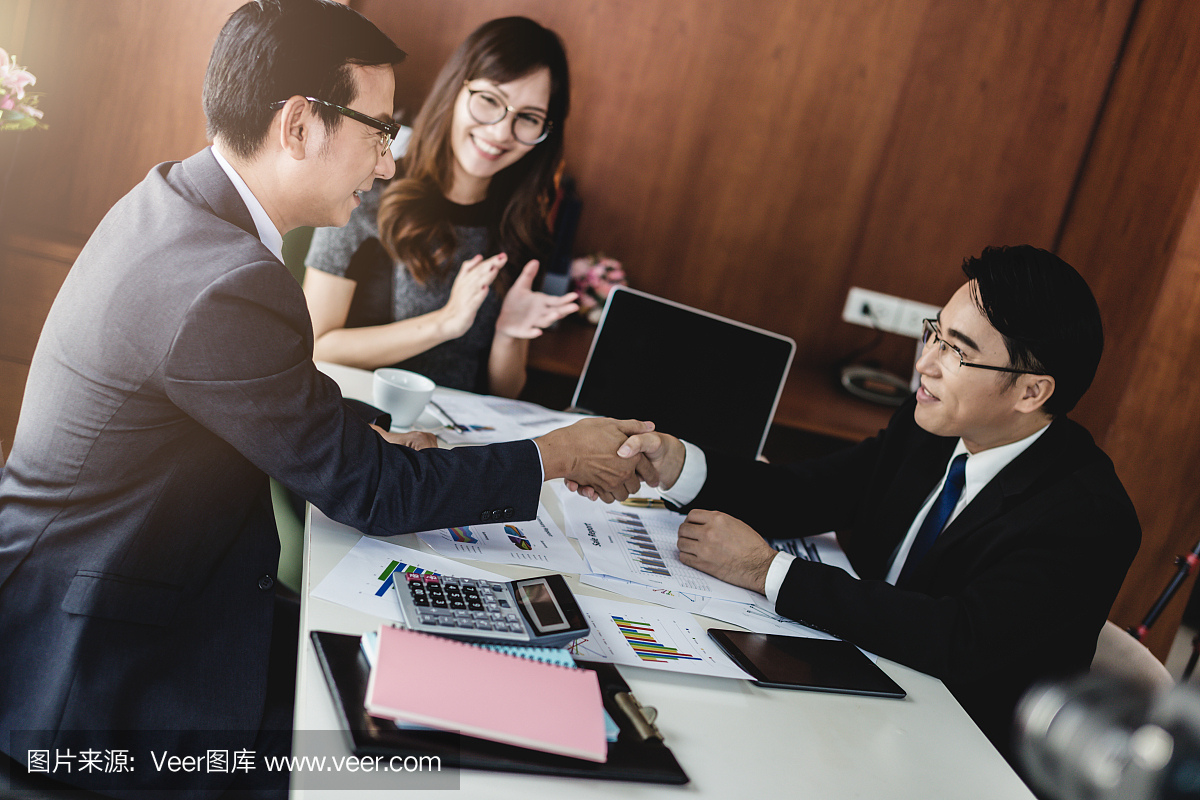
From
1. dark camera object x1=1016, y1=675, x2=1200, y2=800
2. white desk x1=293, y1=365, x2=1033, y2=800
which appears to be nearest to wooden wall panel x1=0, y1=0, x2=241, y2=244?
white desk x1=293, y1=365, x2=1033, y2=800

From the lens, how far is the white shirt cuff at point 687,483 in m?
1.60

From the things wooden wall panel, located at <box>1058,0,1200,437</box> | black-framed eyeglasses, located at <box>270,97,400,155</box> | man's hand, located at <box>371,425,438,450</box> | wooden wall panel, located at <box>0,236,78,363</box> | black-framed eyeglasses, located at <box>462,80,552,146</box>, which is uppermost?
wooden wall panel, located at <box>1058,0,1200,437</box>

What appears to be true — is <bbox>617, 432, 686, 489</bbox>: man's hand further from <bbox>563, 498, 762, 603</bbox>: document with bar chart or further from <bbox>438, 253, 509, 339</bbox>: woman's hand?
<bbox>438, 253, 509, 339</bbox>: woman's hand

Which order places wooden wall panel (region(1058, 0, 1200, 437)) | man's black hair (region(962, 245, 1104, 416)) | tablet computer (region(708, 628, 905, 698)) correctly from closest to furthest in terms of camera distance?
tablet computer (region(708, 628, 905, 698))
man's black hair (region(962, 245, 1104, 416))
wooden wall panel (region(1058, 0, 1200, 437))

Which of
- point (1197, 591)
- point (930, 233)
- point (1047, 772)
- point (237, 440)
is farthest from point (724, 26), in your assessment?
point (1197, 591)

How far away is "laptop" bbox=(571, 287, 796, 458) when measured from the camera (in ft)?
6.24

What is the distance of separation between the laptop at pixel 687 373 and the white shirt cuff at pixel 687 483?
0.31m

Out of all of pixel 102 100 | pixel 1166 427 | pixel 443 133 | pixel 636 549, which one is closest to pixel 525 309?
pixel 443 133

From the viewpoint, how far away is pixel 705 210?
296cm

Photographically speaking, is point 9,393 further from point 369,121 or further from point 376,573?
point 376,573

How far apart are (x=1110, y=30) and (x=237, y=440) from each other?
10.6ft

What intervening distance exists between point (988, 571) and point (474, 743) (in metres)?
0.93

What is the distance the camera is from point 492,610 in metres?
1.00

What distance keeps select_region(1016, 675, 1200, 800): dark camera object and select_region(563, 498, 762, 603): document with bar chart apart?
644mm
